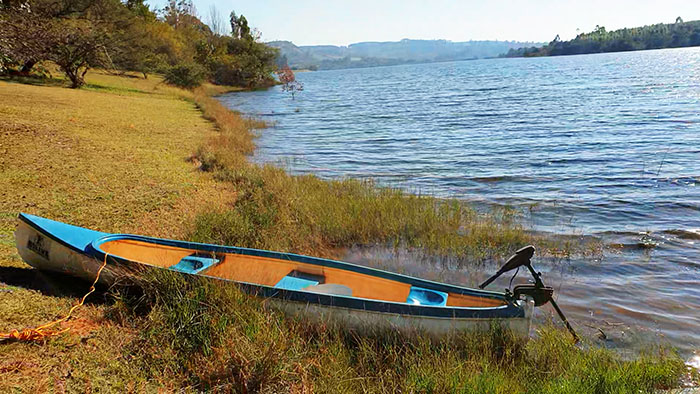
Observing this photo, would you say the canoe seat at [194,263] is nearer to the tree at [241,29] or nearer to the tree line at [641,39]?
the tree at [241,29]

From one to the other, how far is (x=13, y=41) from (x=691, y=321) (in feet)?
38.9

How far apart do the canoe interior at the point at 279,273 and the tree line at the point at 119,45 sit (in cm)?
484

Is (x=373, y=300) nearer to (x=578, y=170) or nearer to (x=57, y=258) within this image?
(x=57, y=258)

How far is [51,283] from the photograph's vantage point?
19.0 ft

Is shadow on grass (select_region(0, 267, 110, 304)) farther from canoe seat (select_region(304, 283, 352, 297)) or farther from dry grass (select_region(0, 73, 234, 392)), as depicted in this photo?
canoe seat (select_region(304, 283, 352, 297))

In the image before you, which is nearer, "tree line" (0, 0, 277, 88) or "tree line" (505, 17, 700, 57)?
"tree line" (0, 0, 277, 88)

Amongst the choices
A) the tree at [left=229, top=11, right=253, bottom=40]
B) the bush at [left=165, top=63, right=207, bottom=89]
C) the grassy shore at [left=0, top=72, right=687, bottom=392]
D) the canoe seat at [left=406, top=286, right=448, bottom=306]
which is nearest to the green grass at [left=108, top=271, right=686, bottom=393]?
the grassy shore at [left=0, top=72, right=687, bottom=392]

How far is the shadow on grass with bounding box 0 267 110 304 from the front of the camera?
554 centimetres

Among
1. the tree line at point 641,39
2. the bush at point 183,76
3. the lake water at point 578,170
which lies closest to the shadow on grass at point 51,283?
the lake water at point 578,170

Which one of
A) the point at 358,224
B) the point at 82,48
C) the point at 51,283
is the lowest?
the point at 358,224

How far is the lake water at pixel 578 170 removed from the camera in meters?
6.68

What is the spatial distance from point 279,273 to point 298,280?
421 mm

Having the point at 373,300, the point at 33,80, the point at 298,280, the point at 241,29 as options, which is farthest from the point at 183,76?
the point at 373,300

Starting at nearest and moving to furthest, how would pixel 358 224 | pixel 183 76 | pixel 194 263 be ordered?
pixel 194 263 < pixel 358 224 < pixel 183 76
